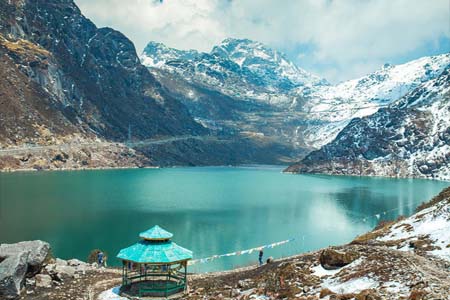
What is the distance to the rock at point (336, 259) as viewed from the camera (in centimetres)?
3189

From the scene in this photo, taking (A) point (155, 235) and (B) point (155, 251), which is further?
(A) point (155, 235)

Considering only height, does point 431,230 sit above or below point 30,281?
above

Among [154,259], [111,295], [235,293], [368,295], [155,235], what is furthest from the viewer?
[155,235]

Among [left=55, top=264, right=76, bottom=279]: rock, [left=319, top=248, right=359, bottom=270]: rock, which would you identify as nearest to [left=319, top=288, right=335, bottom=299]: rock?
[left=319, top=248, right=359, bottom=270]: rock

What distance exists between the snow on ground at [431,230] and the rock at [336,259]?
460cm

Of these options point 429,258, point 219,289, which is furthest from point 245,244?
point 429,258

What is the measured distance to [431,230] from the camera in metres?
35.9

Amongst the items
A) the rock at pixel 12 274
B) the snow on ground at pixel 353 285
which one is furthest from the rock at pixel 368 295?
the rock at pixel 12 274

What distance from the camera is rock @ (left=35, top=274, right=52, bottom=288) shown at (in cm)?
3625

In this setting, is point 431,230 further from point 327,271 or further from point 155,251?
point 155,251

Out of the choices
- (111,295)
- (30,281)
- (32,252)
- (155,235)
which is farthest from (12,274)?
(155,235)

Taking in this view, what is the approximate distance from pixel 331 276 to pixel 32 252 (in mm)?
21226

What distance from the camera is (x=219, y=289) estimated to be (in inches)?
1378

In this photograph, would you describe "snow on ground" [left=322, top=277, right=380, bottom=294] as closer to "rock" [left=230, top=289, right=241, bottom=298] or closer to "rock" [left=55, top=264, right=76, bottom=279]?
"rock" [left=230, top=289, right=241, bottom=298]
